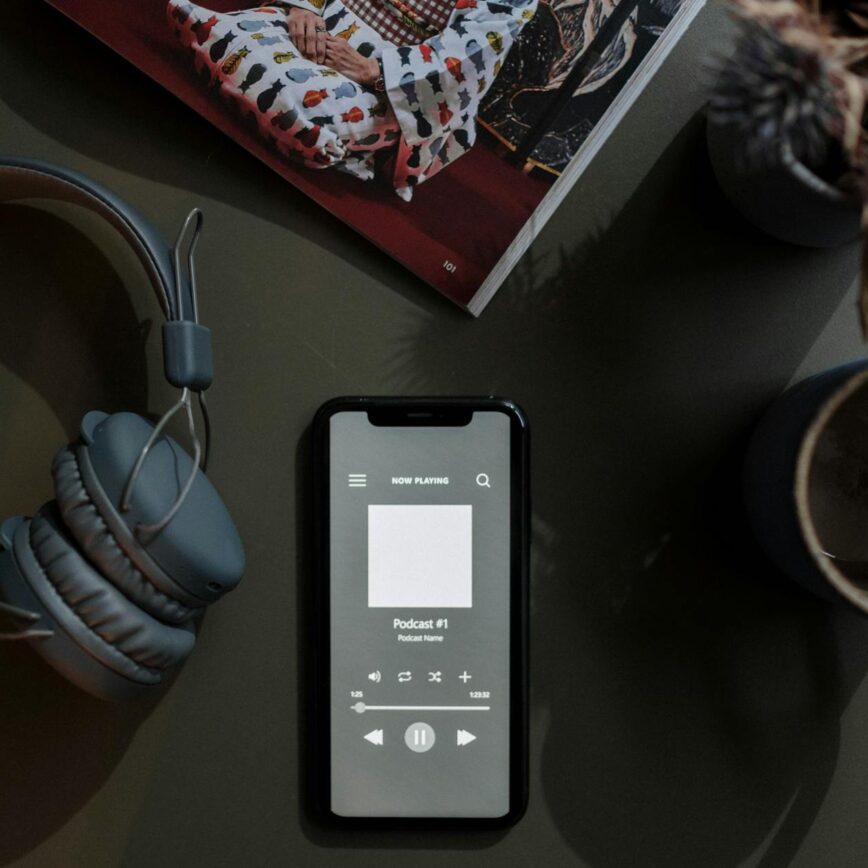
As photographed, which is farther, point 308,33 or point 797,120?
point 308,33

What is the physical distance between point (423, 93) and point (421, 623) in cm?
Answer: 31

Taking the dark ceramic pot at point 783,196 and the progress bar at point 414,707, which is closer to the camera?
the dark ceramic pot at point 783,196

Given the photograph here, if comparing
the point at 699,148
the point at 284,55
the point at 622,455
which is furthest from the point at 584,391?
the point at 284,55

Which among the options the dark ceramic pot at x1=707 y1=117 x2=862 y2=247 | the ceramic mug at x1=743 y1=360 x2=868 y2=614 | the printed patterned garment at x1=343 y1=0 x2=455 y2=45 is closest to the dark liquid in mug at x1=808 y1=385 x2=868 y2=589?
the ceramic mug at x1=743 y1=360 x2=868 y2=614

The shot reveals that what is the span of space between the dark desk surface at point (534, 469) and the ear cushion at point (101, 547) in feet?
0.32

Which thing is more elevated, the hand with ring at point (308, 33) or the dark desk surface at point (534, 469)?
the hand with ring at point (308, 33)

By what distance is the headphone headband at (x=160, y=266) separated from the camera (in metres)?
0.42

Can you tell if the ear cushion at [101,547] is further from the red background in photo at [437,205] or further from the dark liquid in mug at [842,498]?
the dark liquid in mug at [842,498]

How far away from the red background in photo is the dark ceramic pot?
0.10 meters

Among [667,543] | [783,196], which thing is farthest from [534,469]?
[783,196]

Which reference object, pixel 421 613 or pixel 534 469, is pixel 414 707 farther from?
pixel 534 469

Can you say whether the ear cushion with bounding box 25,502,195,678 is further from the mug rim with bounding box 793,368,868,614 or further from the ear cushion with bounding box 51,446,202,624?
the mug rim with bounding box 793,368,868,614

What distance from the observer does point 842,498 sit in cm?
47

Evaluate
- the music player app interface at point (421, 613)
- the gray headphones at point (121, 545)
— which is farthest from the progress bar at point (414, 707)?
the gray headphones at point (121, 545)
